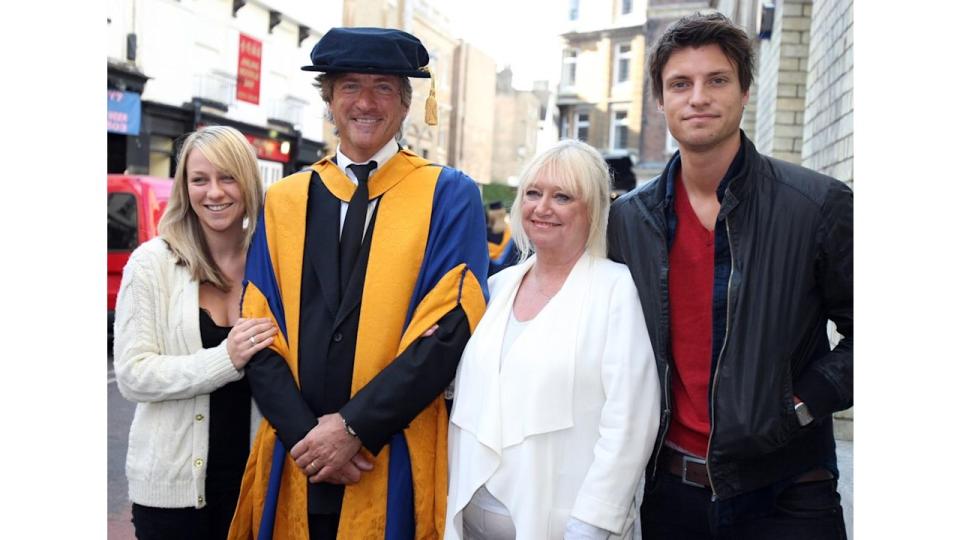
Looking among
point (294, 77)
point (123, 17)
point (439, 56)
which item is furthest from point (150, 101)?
point (439, 56)

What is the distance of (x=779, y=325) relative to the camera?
2.01 meters

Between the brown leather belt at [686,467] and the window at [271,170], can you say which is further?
the window at [271,170]

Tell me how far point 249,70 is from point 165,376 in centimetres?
1790

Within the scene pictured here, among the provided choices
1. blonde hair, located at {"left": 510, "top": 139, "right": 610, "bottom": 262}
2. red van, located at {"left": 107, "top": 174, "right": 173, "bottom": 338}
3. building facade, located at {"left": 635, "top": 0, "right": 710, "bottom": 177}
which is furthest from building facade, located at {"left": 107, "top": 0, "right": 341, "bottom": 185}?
blonde hair, located at {"left": 510, "top": 139, "right": 610, "bottom": 262}

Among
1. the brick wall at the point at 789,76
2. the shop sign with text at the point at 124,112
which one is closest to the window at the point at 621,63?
the shop sign with text at the point at 124,112

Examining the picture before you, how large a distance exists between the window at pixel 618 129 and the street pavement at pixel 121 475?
29426 mm

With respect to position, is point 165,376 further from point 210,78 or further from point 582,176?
point 210,78

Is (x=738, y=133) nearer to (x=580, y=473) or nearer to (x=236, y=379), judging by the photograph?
(x=580, y=473)

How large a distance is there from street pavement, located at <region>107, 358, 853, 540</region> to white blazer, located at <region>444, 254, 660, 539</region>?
1.23 metres

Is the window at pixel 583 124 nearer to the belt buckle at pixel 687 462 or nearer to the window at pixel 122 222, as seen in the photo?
the window at pixel 122 222

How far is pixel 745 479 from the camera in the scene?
2.04 m

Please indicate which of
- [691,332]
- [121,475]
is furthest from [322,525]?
[121,475]

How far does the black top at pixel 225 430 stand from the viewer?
2537mm

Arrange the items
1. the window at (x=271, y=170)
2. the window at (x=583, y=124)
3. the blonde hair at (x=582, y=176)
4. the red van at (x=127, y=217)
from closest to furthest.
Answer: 1. the blonde hair at (x=582, y=176)
2. the red van at (x=127, y=217)
3. the window at (x=271, y=170)
4. the window at (x=583, y=124)
